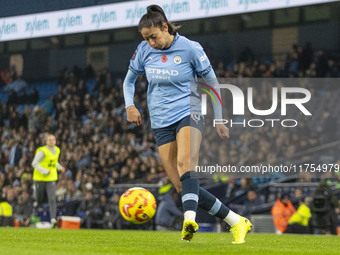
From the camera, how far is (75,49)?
23.4 metres

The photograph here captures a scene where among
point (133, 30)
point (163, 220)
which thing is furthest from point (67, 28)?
point (163, 220)

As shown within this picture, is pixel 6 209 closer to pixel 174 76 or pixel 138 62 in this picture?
pixel 138 62

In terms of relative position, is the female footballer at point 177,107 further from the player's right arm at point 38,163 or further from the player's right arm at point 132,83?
the player's right arm at point 38,163

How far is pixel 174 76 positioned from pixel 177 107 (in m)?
0.28

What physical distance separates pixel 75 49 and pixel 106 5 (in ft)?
19.2

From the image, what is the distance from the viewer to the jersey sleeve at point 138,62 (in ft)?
20.2

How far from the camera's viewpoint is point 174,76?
5.93 metres

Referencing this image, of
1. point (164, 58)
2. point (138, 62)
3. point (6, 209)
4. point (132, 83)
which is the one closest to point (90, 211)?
point (6, 209)

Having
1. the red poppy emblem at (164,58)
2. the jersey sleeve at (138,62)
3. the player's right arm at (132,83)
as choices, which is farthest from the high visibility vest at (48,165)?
the red poppy emblem at (164,58)

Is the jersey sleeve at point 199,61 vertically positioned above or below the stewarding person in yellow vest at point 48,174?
above

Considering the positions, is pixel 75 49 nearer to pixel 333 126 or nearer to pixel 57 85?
pixel 57 85

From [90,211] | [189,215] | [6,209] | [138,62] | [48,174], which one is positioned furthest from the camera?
[6,209]

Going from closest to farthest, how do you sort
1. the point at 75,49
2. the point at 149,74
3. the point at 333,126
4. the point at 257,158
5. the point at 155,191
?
the point at 149,74
the point at 257,158
the point at 333,126
the point at 155,191
the point at 75,49

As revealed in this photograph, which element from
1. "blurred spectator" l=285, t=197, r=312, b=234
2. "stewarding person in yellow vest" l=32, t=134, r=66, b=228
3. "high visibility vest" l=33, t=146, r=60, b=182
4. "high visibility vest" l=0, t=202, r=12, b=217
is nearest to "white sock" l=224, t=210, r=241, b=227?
"stewarding person in yellow vest" l=32, t=134, r=66, b=228
